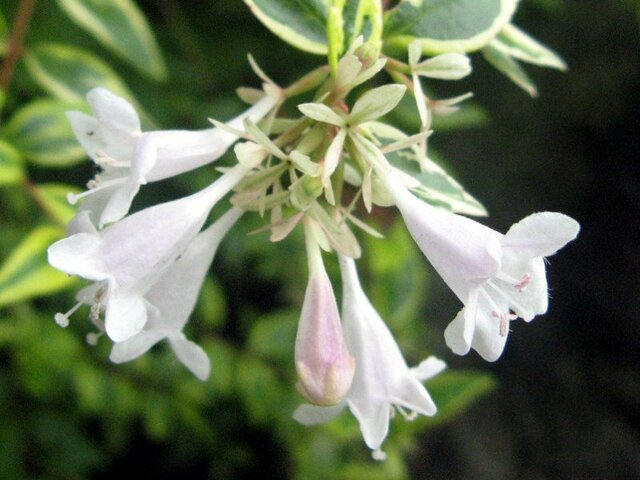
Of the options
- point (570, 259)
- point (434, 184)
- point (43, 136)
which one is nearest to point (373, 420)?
point (434, 184)

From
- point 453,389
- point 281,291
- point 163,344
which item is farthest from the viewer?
point 281,291

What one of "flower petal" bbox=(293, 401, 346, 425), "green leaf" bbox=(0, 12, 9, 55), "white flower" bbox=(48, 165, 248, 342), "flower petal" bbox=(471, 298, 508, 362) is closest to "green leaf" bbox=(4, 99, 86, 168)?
"green leaf" bbox=(0, 12, 9, 55)

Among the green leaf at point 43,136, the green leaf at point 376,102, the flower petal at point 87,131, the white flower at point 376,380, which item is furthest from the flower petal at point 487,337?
the green leaf at point 43,136

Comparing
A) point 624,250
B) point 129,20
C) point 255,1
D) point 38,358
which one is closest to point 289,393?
point 38,358

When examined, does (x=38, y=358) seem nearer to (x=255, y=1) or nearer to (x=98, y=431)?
(x=98, y=431)

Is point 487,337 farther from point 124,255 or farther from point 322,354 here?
point 124,255

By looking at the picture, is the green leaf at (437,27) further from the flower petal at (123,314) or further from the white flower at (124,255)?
the flower petal at (123,314)
